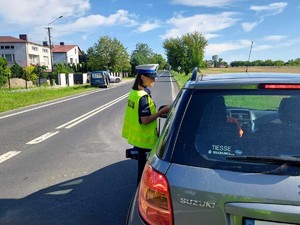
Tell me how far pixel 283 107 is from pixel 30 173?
4647 millimetres

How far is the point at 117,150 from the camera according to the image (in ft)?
24.5

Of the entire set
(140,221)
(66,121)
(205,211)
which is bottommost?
(66,121)

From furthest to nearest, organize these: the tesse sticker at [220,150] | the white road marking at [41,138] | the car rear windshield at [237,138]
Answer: the white road marking at [41,138]
the tesse sticker at [220,150]
the car rear windshield at [237,138]

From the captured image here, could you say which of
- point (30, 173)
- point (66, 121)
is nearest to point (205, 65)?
point (66, 121)

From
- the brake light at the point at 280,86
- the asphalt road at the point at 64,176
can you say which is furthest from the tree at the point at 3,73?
the brake light at the point at 280,86

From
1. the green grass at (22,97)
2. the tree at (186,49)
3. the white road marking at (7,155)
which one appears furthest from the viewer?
the tree at (186,49)

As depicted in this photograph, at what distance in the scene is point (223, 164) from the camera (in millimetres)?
1971

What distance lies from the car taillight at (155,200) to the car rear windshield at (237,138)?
0.16 metres

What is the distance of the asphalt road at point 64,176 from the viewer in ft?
13.8

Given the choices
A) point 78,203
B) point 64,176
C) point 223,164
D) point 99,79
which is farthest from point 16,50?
point 223,164

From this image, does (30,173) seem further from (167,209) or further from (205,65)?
(205,65)

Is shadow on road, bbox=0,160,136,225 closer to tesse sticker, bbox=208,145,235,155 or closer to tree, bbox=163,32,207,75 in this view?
tesse sticker, bbox=208,145,235,155

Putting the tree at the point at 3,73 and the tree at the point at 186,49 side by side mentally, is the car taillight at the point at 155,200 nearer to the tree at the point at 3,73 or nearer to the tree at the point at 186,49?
the tree at the point at 3,73

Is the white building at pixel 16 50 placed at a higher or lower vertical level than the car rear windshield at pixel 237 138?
higher
